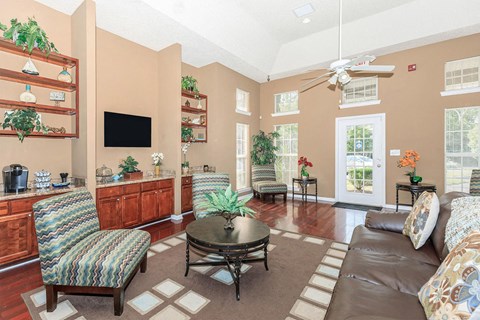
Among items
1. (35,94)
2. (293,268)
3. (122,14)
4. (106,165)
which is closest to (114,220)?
(106,165)

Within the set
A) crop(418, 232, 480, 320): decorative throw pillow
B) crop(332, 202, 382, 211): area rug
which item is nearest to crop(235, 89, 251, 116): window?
crop(332, 202, 382, 211): area rug

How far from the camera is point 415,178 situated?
15.2 feet

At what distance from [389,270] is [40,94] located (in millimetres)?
4791

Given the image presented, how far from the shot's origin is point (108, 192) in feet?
11.8

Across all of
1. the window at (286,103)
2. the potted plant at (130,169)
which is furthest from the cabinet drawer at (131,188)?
the window at (286,103)

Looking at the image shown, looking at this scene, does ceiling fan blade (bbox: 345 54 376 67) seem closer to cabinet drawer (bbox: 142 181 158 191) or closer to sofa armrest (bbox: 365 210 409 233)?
sofa armrest (bbox: 365 210 409 233)

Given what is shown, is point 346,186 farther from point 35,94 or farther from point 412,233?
point 35,94

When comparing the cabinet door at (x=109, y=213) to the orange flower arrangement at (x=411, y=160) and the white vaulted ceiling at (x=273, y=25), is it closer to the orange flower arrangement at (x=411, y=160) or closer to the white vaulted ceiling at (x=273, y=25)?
the white vaulted ceiling at (x=273, y=25)

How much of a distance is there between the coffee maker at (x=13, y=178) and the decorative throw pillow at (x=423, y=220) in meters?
4.41

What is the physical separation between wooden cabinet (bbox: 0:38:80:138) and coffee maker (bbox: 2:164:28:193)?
48cm

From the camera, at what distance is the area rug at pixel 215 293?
6.34 feet

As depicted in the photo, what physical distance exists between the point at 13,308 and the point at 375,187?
6420mm

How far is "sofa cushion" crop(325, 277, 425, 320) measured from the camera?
1229 millimetres

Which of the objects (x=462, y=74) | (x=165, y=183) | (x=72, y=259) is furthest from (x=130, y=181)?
(x=462, y=74)
